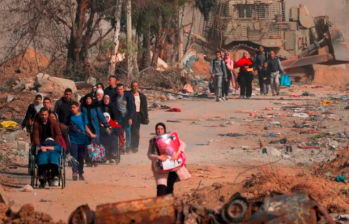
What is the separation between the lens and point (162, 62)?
3381 centimetres

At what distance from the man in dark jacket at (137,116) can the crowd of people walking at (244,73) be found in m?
8.50

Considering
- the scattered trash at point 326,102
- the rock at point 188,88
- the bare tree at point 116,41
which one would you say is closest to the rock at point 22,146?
the bare tree at point 116,41

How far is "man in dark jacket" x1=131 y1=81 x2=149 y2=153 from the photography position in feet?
45.0

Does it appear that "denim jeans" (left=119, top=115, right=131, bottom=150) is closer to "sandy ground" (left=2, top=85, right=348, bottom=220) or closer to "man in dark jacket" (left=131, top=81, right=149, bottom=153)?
"man in dark jacket" (left=131, top=81, right=149, bottom=153)

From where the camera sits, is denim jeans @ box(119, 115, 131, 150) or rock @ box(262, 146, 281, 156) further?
denim jeans @ box(119, 115, 131, 150)

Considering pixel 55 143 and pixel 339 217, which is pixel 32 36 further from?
pixel 339 217

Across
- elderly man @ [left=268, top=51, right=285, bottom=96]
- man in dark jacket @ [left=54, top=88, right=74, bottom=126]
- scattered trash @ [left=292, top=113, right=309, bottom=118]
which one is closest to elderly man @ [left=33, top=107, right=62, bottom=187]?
man in dark jacket @ [left=54, top=88, right=74, bottom=126]

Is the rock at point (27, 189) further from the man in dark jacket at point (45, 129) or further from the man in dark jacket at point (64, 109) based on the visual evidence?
the man in dark jacket at point (64, 109)

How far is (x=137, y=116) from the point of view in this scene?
13883 millimetres

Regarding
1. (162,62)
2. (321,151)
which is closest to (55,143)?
(321,151)

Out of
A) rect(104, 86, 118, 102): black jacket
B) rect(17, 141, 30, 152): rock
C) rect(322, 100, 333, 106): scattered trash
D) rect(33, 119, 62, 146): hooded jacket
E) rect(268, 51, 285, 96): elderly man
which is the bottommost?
rect(17, 141, 30, 152): rock

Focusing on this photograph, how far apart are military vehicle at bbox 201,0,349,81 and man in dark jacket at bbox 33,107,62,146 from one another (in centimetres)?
2526

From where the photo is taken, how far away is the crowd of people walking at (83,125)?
10.1 m

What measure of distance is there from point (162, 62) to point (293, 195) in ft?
90.3
